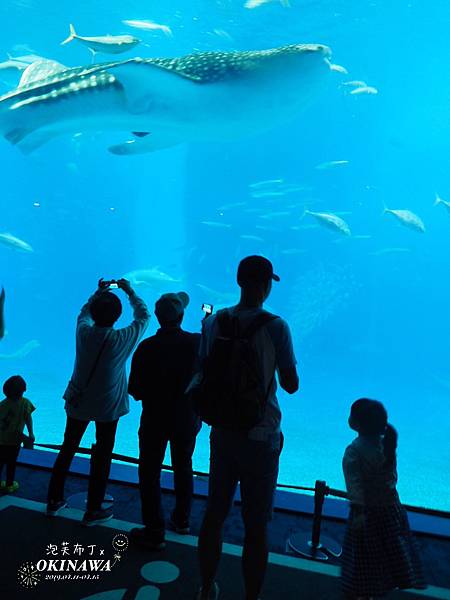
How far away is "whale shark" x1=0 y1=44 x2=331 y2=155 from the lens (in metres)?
Answer: 4.18

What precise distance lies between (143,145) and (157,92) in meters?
1.26

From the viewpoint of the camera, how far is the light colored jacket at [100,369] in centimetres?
226

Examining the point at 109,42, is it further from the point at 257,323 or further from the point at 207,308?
the point at 257,323

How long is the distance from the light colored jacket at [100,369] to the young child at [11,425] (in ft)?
2.17

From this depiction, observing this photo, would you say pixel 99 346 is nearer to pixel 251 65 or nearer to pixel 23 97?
pixel 23 97

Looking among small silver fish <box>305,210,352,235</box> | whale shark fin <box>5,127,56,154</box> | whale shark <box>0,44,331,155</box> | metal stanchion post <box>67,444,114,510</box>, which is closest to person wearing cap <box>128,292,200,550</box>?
metal stanchion post <box>67,444,114,510</box>

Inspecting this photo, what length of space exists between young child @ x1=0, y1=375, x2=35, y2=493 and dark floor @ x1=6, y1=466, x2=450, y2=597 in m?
0.15

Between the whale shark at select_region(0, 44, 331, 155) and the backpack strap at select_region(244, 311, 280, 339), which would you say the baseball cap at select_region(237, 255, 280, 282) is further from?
the whale shark at select_region(0, 44, 331, 155)

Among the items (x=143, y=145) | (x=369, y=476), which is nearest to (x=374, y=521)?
(x=369, y=476)

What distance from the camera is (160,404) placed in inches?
83.5

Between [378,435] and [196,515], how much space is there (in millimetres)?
1419

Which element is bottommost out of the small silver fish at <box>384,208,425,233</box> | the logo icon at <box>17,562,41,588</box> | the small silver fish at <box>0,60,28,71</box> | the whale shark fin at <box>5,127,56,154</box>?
the logo icon at <box>17,562,41,588</box>

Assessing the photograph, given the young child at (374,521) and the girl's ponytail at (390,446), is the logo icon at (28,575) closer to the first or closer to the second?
the young child at (374,521)

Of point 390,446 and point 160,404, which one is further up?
point 160,404
